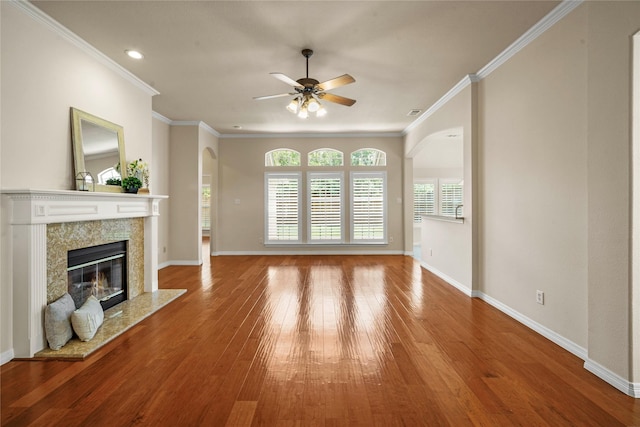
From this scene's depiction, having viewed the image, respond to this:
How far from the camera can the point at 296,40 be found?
3201 millimetres

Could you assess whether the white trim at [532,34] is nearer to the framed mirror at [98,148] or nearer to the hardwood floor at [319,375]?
the hardwood floor at [319,375]

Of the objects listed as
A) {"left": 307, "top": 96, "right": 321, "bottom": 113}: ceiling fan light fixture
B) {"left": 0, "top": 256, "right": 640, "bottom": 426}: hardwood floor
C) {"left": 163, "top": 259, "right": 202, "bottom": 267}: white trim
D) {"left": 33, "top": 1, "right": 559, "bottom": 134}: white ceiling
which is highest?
{"left": 33, "top": 1, "right": 559, "bottom": 134}: white ceiling

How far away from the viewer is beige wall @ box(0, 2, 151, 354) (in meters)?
2.44

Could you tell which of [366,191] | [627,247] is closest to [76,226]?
[627,247]

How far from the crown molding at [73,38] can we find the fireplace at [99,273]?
2.05 m

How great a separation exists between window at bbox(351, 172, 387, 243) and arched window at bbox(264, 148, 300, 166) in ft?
4.76

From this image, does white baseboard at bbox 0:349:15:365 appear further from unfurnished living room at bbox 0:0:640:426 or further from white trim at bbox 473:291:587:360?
white trim at bbox 473:291:587:360

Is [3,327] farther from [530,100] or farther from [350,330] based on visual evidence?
[530,100]

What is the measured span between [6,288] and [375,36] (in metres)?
3.85

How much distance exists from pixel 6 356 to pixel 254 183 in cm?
560

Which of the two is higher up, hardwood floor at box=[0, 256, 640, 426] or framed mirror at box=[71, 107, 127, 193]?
framed mirror at box=[71, 107, 127, 193]

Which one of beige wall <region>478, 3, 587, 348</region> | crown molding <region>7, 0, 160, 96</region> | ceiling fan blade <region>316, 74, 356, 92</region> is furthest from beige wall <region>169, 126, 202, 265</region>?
beige wall <region>478, 3, 587, 348</region>

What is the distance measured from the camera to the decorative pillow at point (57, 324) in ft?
8.48

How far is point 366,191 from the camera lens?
25.1 ft
